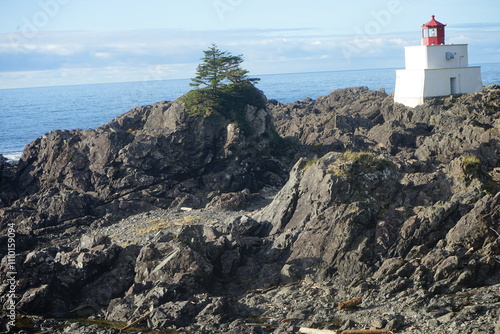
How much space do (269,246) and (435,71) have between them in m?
39.0

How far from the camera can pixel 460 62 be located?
201 ft

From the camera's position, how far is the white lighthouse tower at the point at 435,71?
59250mm

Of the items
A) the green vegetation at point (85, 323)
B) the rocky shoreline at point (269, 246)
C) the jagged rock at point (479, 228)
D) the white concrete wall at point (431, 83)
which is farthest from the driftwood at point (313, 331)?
the white concrete wall at point (431, 83)

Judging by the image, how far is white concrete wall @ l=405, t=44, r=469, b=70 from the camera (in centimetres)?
5950

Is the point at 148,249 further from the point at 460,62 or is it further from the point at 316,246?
the point at 460,62

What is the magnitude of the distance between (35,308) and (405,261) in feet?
50.5

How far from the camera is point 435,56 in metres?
59.7

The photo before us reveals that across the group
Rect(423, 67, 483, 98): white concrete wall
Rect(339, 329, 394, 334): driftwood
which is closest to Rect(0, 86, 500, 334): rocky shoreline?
Rect(339, 329, 394, 334): driftwood

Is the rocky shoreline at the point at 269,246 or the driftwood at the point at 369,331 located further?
the rocky shoreline at the point at 269,246

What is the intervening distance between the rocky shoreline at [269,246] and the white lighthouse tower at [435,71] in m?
16.3

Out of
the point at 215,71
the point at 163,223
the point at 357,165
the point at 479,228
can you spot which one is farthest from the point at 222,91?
the point at 479,228

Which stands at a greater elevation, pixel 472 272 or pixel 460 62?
pixel 460 62

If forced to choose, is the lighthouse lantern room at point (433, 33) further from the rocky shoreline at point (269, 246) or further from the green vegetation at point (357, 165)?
the green vegetation at point (357, 165)

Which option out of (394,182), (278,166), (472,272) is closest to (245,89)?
(278,166)
